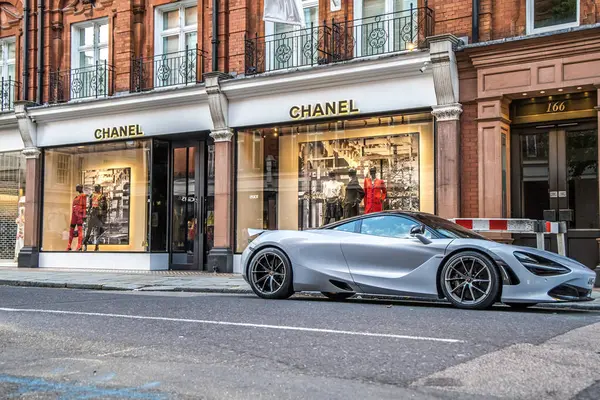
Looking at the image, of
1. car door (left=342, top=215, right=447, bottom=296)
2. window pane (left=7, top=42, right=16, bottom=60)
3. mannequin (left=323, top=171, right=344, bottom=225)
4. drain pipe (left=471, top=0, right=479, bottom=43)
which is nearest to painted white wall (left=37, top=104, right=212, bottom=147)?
window pane (left=7, top=42, right=16, bottom=60)

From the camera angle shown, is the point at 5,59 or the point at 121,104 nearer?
the point at 121,104

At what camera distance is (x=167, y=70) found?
742 inches

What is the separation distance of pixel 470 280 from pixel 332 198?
8138 mm

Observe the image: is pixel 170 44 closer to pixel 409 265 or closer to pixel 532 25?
pixel 532 25

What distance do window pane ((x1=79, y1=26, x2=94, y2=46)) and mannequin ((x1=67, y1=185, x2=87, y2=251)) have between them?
13.7 ft

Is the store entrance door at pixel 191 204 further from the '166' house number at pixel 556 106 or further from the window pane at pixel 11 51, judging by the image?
the '166' house number at pixel 556 106

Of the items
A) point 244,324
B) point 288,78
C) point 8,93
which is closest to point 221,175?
point 288,78

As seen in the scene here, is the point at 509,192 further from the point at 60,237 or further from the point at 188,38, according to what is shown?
the point at 60,237

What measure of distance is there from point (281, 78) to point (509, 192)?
5651 millimetres

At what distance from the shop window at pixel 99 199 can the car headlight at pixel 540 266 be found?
1256 cm

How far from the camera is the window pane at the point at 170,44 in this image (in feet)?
62.8

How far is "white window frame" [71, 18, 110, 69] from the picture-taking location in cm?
2038

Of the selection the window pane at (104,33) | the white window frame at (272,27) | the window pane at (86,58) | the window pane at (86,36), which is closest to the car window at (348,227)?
the white window frame at (272,27)

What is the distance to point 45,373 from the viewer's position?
4918 millimetres
